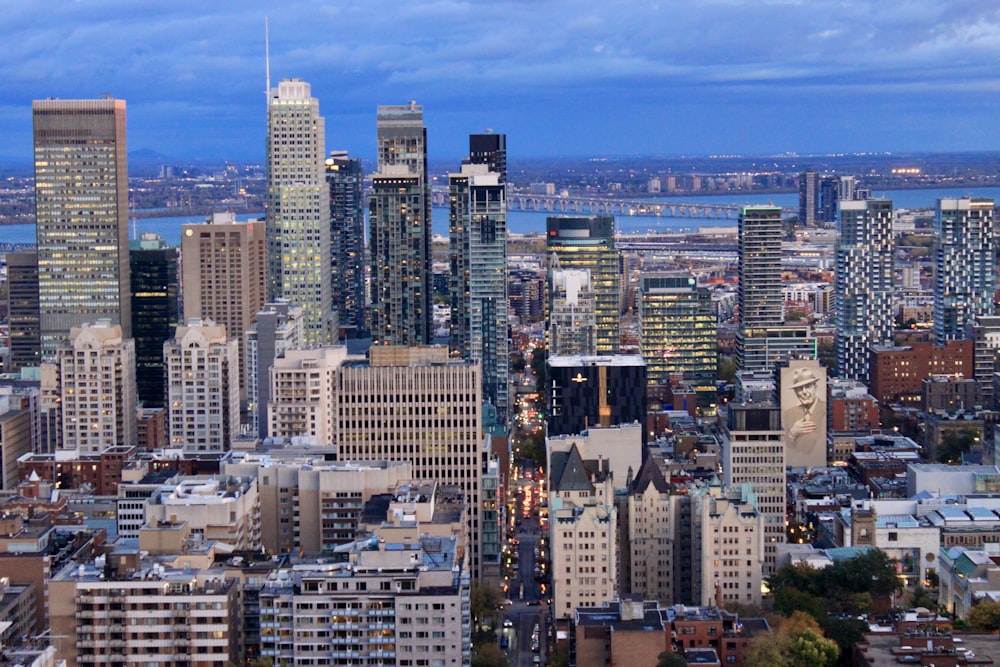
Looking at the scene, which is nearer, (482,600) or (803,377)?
(482,600)

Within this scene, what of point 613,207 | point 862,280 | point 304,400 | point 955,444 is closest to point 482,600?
point 304,400

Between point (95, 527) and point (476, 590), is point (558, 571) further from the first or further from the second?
point (95, 527)

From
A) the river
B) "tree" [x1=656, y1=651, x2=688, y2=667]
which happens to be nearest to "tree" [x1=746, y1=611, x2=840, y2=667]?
"tree" [x1=656, y1=651, x2=688, y2=667]

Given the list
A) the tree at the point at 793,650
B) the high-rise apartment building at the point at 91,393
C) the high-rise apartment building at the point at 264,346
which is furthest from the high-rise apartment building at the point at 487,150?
the tree at the point at 793,650

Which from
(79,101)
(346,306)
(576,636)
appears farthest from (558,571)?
(346,306)

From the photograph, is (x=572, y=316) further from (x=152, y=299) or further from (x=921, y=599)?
(x=921, y=599)

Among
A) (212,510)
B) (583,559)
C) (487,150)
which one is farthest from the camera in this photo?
(487,150)
